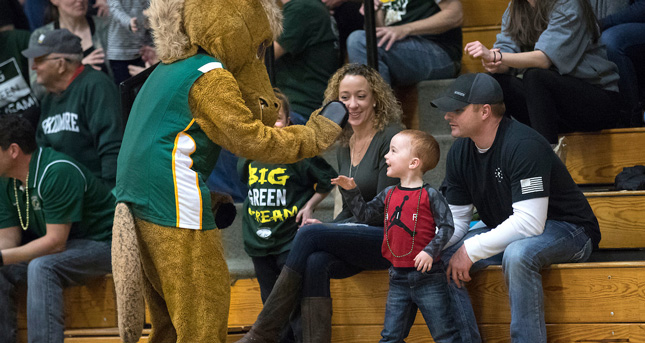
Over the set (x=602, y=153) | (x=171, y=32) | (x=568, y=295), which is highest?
(x=171, y=32)

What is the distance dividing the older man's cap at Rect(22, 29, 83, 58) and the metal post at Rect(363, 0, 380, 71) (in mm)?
1583

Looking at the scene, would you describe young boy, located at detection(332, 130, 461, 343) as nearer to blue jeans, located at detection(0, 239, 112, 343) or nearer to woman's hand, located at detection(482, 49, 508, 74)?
woman's hand, located at detection(482, 49, 508, 74)

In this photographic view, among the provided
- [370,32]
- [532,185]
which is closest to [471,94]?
[532,185]

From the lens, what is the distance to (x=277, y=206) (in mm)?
3291

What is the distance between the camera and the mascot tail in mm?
2236

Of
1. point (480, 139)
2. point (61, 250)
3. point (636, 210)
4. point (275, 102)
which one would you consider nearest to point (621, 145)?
point (636, 210)

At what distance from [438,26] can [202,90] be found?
1.88 metres

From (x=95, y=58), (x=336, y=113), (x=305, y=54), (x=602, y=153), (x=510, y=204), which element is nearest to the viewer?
(x=336, y=113)

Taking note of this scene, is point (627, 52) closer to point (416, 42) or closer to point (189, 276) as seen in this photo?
point (416, 42)

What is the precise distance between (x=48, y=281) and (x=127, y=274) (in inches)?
56.8

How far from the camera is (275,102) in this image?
2496mm

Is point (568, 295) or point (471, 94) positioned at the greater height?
point (471, 94)

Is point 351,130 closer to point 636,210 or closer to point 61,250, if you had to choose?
point 636,210

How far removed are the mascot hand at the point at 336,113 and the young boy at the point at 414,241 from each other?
0.34 meters
